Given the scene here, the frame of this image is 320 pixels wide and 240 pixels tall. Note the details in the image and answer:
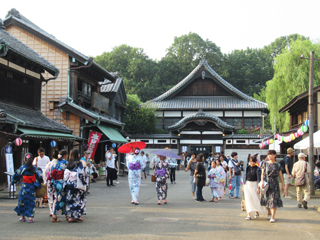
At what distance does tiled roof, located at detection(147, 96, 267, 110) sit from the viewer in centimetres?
4120

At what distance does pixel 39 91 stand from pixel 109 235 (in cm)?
1461

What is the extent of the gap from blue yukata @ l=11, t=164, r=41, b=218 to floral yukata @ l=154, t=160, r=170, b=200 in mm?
4199

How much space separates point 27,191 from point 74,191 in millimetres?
1094

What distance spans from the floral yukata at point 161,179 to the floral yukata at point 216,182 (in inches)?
72.1

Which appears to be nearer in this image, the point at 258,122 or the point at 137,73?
the point at 258,122

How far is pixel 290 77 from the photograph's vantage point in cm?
3234

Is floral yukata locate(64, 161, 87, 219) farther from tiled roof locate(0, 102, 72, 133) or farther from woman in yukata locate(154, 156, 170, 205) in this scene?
tiled roof locate(0, 102, 72, 133)

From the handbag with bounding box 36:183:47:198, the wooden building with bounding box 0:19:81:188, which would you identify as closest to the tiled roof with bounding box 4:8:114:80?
the wooden building with bounding box 0:19:81:188

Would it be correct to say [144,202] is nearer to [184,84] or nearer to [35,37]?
[35,37]

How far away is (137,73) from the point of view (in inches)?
2355

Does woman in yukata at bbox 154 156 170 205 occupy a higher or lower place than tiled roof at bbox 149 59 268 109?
lower

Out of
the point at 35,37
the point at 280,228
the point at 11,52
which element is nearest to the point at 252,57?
the point at 35,37

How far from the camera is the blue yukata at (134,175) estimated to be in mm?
11234

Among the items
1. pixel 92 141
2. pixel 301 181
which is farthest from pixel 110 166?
pixel 301 181
